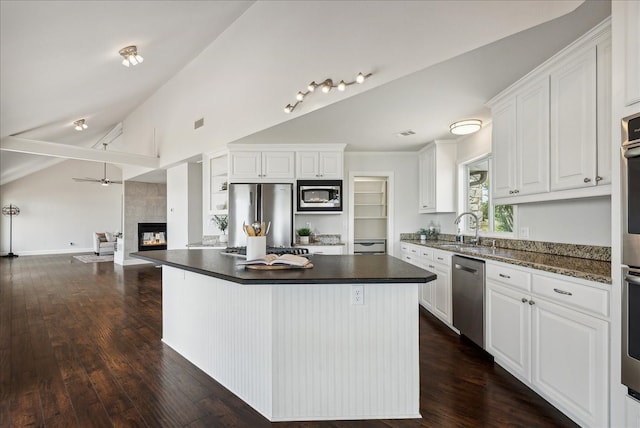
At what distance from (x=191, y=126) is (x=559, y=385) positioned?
243 inches

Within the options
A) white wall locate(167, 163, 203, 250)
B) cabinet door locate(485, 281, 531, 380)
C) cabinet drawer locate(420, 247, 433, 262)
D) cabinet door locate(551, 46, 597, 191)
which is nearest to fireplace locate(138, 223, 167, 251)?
white wall locate(167, 163, 203, 250)

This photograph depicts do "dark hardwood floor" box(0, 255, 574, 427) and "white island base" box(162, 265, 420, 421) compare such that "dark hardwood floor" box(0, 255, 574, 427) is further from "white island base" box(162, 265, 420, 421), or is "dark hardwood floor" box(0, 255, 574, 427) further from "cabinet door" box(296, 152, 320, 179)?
"cabinet door" box(296, 152, 320, 179)

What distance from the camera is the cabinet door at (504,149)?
270cm

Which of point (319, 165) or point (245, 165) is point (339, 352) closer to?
point (319, 165)

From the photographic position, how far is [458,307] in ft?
10.1

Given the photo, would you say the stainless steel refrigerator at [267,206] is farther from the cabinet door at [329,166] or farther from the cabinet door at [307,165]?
the cabinet door at [329,166]

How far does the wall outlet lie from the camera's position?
1879 millimetres

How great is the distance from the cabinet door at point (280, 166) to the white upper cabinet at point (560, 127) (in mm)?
2699

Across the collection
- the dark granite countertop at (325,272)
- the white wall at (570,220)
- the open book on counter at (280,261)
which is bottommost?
the dark granite countertop at (325,272)

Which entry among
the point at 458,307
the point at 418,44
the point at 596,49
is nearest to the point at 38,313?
the point at 458,307

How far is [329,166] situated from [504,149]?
236 cm

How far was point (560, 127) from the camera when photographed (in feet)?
7.24

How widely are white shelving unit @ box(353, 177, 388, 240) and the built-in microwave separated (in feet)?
4.19

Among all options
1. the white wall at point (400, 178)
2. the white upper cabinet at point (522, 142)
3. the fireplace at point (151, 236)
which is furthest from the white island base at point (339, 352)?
the fireplace at point (151, 236)
